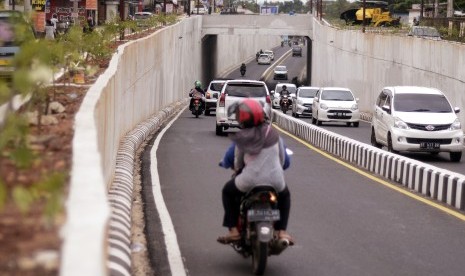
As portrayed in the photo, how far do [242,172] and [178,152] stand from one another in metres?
15.6

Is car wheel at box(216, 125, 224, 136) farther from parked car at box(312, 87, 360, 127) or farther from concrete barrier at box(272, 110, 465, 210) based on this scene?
parked car at box(312, 87, 360, 127)

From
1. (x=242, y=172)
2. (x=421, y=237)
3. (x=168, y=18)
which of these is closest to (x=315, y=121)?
(x=168, y=18)

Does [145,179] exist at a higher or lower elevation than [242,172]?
lower

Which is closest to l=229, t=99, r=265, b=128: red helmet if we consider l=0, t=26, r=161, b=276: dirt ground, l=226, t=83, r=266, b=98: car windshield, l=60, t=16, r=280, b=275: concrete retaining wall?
l=60, t=16, r=280, b=275: concrete retaining wall

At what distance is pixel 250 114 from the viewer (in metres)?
10.1

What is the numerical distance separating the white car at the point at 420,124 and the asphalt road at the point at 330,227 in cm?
369

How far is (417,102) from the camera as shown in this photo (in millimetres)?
26656

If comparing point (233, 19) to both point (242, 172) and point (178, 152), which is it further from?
point (242, 172)

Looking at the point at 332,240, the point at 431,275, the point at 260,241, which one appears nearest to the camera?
the point at 260,241

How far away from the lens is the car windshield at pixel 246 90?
32.8 metres

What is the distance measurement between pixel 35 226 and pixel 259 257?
160 inches

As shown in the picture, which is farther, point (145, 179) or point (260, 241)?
point (145, 179)

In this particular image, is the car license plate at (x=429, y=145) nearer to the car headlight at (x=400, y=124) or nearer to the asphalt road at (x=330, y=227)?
the car headlight at (x=400, y=124)

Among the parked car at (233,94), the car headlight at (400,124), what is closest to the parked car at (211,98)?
the parked car at (233,94)
